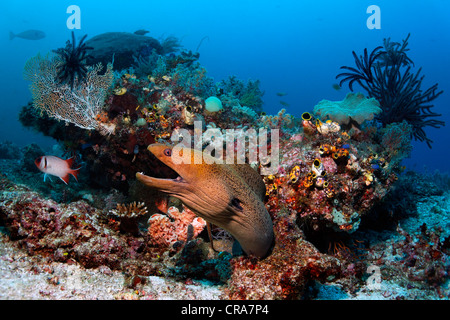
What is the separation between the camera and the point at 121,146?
551cm

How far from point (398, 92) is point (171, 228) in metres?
7.30

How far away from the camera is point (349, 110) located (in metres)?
5.42

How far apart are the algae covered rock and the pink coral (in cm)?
354

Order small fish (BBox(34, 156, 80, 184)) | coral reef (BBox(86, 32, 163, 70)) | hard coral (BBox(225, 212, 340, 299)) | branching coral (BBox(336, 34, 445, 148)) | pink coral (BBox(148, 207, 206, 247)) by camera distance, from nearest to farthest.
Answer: hard coral (BBox(225, 212, 340, 299)) < pink coral (BBox(148, 207, 206, 247)) < small fish (BBox(34, 156, 80, 184)) < branching coral (BBox(336, 34, 445, 148)) < coral reef (BBox(86, 32, 163, 70))

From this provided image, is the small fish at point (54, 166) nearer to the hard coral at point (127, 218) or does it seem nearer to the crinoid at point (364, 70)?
the hard coral at point (127, 218)

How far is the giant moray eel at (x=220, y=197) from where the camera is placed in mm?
2537

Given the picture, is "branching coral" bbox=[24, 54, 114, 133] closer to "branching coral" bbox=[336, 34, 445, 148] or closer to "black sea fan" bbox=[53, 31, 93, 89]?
"black sea fan" bbox=[53, 31, 93, 89]

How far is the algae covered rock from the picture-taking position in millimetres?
5188

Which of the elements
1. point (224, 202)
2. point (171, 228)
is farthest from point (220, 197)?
point (171, 228)

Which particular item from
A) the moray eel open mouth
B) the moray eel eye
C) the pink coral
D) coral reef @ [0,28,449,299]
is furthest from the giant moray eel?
the moray eel open mouth

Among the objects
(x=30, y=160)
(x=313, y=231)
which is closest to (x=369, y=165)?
(x=313, y=231)
